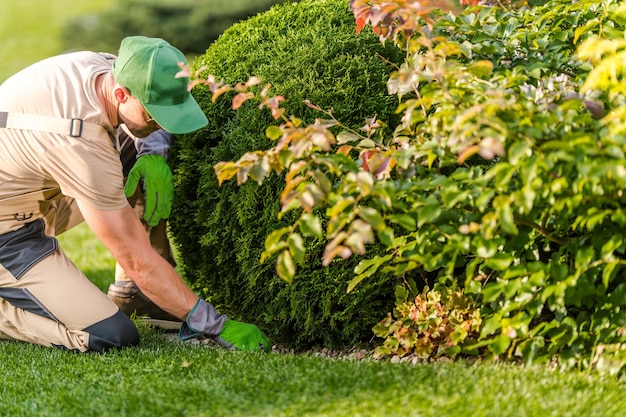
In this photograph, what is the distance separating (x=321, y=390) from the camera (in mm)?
2918

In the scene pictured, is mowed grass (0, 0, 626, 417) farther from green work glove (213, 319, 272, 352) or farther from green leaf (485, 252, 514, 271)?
green leaf (485, 252, 514, 271)

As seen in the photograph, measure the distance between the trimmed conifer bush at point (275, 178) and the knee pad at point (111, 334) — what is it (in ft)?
1.57

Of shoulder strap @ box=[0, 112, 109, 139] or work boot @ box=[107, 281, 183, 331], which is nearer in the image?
shoulder strap @ box=[0, 112, 109, 139]

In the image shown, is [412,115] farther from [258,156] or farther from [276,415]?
[276,415]

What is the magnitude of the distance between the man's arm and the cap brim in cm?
40

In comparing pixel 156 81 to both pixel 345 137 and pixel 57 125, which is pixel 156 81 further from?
pixel 345 137

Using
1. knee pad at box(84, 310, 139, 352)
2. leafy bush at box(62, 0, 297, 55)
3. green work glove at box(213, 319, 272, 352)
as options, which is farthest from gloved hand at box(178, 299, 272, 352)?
leafy bush at box(62, 0, 297, 55)

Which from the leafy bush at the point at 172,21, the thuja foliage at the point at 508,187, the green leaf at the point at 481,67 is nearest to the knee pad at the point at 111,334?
the thuja foliage at the point at 508,187

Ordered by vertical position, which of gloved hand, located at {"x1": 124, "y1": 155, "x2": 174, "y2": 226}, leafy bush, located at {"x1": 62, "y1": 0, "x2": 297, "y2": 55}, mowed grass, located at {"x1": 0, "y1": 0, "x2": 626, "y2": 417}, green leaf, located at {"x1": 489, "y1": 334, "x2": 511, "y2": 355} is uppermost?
gloved hand, located at {"x1": 124, "y1": 155, "x2": 174, "y2": 226}

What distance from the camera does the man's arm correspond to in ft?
11.7

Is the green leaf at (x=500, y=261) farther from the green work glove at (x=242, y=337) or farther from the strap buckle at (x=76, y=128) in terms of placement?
the strap buckle at (x=76, y=128)

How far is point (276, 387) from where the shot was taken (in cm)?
298

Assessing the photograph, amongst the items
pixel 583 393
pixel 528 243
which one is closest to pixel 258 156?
pixel 528 243

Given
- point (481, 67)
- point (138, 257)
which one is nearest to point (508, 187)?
point (481, 67)
